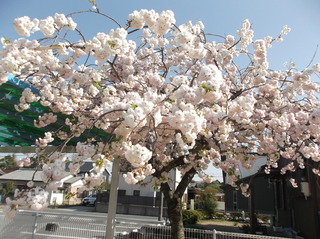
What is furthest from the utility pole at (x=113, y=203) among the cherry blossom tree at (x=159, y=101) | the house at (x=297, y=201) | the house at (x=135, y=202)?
the house at (x=135, y=202)

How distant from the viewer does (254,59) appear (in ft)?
18.2

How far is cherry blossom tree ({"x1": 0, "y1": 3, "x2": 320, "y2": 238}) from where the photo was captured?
3021mm

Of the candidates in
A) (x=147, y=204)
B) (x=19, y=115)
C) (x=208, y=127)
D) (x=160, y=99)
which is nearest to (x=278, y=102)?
(x=208, y=127)

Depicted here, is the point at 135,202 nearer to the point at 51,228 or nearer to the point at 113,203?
the point at 51,228

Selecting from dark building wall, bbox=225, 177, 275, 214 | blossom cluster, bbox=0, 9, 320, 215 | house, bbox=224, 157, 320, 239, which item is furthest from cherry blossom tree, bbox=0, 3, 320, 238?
dark building wall, bbox=225, 177, 275, 214

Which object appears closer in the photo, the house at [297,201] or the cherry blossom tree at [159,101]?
the cherry blossom tree at [159,101]

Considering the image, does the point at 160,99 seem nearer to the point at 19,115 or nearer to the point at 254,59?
the point at 254,59

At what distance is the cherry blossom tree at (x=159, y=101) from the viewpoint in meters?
3.02

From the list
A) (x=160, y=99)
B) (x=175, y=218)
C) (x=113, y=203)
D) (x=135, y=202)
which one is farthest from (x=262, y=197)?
(x=160, y=99)

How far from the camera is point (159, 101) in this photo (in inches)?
135

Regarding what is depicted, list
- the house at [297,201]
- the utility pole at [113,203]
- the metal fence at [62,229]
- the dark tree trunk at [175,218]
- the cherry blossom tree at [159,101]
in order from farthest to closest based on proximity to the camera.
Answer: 1. the house at [297,201]
2. the metal fence at [62,229]
3. the utility pole at [113,203]
4. the dark tree trunk at [175,218]
5. the cherry blossom tree at [159,101]

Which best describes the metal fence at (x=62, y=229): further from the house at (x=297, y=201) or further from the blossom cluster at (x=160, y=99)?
the house at (x=297, y=201)

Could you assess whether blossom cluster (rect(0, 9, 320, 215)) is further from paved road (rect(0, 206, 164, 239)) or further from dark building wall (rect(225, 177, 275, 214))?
dark building wall (rect(225, 177, 275, 214))

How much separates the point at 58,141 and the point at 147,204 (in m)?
15.7
